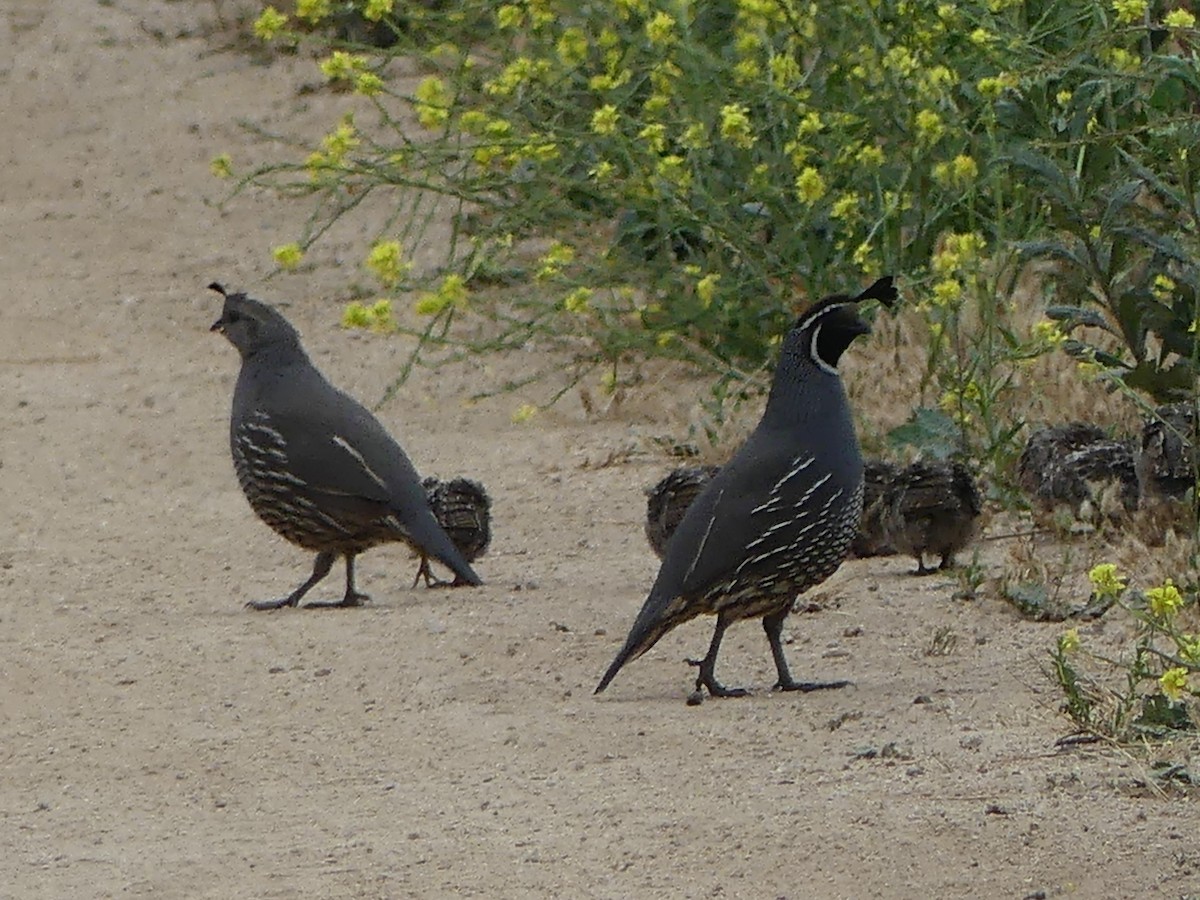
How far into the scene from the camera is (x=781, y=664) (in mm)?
6086

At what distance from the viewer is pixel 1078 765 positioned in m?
5.12

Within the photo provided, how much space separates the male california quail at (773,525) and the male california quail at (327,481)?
121cm

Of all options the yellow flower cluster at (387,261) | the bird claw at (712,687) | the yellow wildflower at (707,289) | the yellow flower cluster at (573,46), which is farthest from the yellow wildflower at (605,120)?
the bird claw at (712,687)

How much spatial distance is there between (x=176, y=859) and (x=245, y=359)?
3.13 meters

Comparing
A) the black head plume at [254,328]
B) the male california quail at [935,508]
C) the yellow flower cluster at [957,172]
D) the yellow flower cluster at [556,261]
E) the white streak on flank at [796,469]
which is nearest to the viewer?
the white streak on flank at [796,469]

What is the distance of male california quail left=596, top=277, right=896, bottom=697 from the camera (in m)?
5.98

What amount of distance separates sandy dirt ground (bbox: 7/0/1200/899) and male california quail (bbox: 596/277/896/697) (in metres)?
0.20

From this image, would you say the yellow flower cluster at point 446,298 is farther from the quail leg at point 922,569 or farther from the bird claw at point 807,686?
the bird claw at point 807,686

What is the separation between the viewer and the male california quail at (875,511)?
23.7 feet

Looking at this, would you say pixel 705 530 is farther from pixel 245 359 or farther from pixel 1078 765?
pixel 245 359

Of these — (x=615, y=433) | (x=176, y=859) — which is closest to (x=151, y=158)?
(x=615, y=433)

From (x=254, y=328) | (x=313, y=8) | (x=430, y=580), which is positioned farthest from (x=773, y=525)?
(x=313, y=8)

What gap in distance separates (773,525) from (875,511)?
1.31 m

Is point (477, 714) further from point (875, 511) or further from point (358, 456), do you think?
point (875, 511)
